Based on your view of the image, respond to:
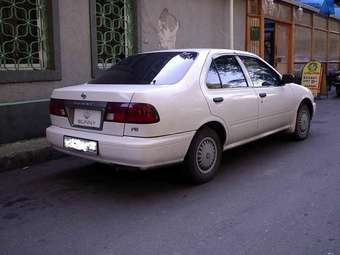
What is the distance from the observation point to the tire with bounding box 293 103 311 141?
7182 mm

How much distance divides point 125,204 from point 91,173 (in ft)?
4.35

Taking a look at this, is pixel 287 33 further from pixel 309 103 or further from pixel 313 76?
pixel 309 103

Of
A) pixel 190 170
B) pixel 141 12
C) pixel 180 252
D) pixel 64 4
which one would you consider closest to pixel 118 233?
pixel 180 252

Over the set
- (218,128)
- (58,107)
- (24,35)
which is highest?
(24,35)

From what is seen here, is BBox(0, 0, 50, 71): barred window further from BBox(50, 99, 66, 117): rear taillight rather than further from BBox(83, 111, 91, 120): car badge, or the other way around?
BBox(83, 111, 91, 120): car badge

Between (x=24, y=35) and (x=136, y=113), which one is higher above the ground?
(x=24, y=35)

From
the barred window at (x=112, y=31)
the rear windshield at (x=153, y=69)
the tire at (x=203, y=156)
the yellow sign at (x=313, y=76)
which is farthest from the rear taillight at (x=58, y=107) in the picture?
the yellow sign at (x=313, y=76)

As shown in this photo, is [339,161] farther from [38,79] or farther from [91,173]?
[38,79]

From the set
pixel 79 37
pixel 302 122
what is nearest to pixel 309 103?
pixel 302 122

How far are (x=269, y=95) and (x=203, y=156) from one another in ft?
5.62

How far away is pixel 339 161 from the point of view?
6039mm

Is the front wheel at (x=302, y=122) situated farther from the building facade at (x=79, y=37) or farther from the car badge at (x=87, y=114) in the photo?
the car badge at (x=87, y=114)

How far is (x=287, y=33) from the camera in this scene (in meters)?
16.9

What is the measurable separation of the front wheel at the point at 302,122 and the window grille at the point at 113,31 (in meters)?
3.64
